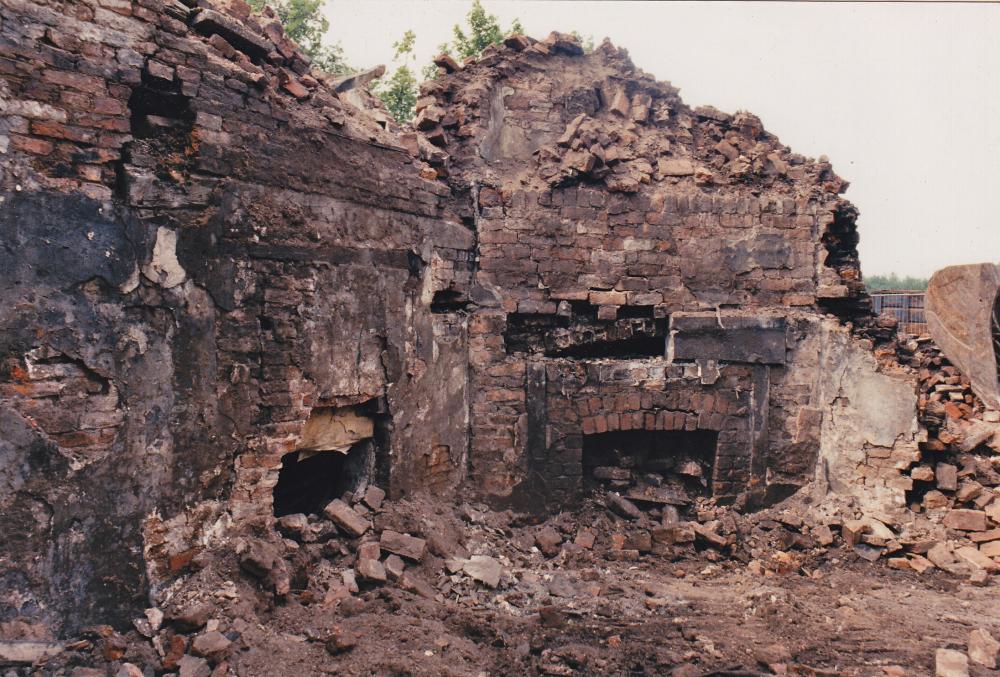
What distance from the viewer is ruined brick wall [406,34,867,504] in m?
5.97

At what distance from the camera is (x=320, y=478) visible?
5.60 metres

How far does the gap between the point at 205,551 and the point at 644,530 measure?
351 cm

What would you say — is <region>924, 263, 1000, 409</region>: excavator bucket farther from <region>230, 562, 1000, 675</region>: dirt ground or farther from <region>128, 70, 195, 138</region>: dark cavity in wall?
<region>128, 70, 195, 138</region>: dark cavity in wall

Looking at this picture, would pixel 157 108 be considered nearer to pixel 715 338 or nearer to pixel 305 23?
pixel 715 338

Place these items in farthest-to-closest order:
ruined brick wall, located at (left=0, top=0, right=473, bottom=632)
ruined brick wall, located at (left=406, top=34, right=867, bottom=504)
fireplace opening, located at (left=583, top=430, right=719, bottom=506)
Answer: fireplace opening, located at (left=583, top=430, right=719, bottom=506), ruined brick wall, located at (left=406, top=34, right=867, bottom=504), ruined brick wall, located at (left=0, top=0, right=473, bottom=632)

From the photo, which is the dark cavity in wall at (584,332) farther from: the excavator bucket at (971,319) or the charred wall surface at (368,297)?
the excavator bucket at (971,319)

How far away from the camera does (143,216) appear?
371cm

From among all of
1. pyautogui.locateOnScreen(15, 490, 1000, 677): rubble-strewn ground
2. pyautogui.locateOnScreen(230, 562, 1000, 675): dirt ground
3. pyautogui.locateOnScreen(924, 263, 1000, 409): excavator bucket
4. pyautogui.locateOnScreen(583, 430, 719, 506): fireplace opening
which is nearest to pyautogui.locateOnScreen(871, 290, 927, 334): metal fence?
pyautogui.locateOnScreen(924, 263, 1000, 409): excavator bucket

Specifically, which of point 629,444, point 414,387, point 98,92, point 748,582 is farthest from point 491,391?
point 98,92

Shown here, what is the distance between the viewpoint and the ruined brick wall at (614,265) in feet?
19.6

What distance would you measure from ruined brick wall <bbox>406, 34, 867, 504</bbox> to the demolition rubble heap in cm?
3

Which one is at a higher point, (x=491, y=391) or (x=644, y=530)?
(x=491, y=391)

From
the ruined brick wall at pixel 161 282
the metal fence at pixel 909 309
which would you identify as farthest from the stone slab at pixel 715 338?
the metal fence at pixel 909 309

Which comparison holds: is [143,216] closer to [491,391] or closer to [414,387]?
[414,387]
